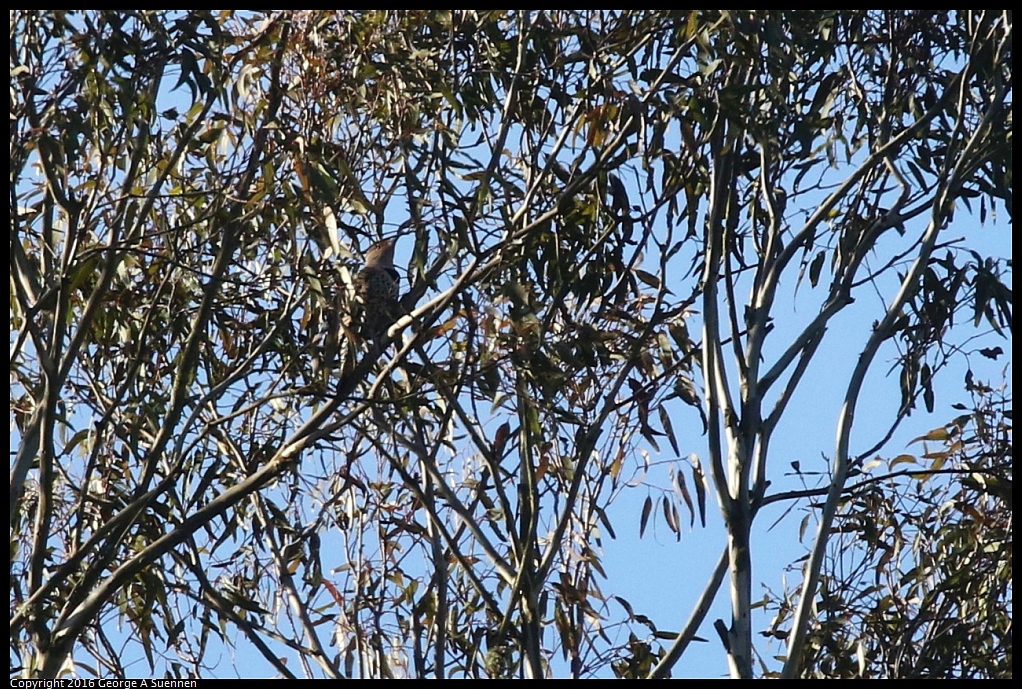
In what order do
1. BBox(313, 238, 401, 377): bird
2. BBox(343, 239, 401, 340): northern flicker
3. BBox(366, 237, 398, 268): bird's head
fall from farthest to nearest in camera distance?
1. BBox(366, 237, 398, 268): bird's head
2. BBox(343, 239, 401, 340): northern flicker
3. BBox(313, 238, 401, 377): bird

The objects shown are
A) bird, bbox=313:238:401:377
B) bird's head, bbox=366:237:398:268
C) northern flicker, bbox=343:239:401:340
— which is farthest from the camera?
bird's head, bbox=366:237:398:268

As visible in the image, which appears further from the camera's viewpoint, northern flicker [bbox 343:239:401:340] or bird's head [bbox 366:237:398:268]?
bird's head [bbox 366:237:398:268]

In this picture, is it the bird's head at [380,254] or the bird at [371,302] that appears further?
the bird's head at [380,254]

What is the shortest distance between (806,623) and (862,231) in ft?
4.46

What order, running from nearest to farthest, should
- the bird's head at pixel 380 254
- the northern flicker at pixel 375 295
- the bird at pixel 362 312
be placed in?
the bird at pixel 362 312 < the northern flicker at pixel 375 295 < the bird's head at pixel 380 254

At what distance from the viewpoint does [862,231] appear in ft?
16.8

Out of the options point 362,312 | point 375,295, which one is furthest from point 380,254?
point 362,312

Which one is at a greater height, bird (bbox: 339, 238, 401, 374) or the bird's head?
the bird's head

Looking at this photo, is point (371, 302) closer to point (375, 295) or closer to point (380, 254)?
point (375, 295)

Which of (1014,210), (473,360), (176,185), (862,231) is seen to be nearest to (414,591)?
(473,360)

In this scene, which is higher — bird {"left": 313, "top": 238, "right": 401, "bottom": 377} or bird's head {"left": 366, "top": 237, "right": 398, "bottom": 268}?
bird's head {"left": 366, "top": 237, "right": 398, "bottom": 268}

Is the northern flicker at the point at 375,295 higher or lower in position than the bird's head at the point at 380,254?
lower

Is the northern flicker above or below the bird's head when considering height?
below
